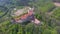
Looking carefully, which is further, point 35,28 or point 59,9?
point 59,9

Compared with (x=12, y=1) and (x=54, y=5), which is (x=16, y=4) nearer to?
(x=12, y=1)

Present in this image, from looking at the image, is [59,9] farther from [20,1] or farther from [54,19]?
[20,1]

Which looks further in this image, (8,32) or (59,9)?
(59,9)

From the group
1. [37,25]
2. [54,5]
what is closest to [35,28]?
[37,25]

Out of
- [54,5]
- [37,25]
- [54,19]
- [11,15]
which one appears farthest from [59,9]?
[11,15]

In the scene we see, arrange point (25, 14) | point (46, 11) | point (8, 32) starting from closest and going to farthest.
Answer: point (8, 32) < point (25, 14) < point (46, 11)

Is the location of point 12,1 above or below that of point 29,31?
above

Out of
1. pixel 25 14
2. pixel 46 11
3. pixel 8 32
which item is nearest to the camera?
pixel 8 32
